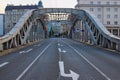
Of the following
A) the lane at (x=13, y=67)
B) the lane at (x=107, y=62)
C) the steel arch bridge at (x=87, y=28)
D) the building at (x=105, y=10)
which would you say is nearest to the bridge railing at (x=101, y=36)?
the steel arch bridge at (x=87, y=28)

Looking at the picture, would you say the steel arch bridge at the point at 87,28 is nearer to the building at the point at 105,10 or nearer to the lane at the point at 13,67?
the lane at the point at 13,67

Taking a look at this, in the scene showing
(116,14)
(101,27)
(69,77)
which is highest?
(116,14)

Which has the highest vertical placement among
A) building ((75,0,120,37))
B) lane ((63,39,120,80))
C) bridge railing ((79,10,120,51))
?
building ((75,0,120,37))

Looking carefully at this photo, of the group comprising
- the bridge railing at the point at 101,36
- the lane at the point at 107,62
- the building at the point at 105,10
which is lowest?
the lane at the point at 107,62

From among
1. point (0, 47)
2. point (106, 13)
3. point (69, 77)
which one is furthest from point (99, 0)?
point (69, 77)

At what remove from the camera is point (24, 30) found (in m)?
44.2

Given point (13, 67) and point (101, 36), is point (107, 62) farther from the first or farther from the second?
point (101, 36)

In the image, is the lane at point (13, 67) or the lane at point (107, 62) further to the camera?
the lane at point (107, 62)

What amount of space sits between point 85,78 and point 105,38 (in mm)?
25316

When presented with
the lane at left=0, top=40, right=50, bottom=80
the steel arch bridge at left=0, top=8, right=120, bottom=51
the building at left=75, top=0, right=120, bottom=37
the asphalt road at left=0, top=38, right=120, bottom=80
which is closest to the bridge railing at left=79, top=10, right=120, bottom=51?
the steel arch bridge at left=0, top=8, right=120, bottom=51

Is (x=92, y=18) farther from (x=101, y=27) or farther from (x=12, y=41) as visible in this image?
(x=12, y=41)

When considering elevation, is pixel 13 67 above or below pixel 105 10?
below

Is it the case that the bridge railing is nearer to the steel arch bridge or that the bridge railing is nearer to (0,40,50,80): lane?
the steel arch bridge

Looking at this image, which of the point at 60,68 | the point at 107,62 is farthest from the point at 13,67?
the point at 107,62
